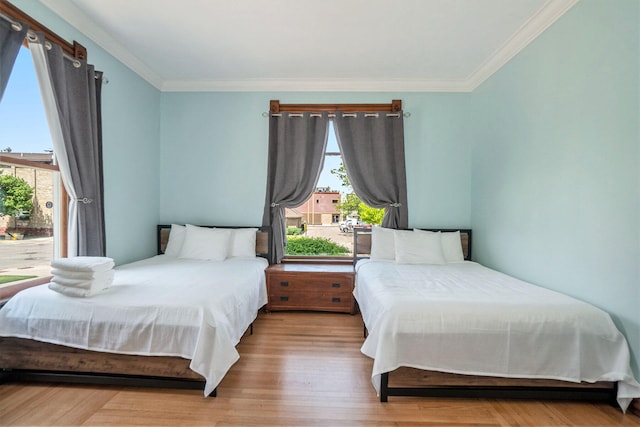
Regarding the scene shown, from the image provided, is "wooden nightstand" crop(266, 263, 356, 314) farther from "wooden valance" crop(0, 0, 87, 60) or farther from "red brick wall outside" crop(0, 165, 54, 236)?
"wooden valance" crop(0, 0, 87, 60)

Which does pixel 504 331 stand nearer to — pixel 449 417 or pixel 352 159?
pixel 449 417

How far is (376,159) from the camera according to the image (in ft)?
11.4

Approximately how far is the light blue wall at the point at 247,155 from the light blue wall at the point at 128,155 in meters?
0.23

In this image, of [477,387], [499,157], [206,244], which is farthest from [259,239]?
[499,157]

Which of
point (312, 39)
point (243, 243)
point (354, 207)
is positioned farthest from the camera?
point (354, 207)

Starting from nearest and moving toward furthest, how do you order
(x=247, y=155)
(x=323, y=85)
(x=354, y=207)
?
(x=323, y=85) < (x=247, y=155) < (x=354, y=207)

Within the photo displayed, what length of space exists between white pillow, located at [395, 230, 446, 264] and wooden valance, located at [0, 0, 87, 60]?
3314mm

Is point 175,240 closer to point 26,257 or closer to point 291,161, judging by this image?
point 26,257

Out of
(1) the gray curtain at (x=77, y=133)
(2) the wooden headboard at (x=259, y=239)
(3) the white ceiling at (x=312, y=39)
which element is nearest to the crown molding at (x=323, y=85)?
(3) the white ceiling at (x=312, y=39)

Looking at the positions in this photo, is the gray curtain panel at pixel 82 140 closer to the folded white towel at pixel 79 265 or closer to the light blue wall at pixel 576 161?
the folded white towel at pixel 79 265

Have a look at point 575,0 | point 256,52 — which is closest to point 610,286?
point 575,0

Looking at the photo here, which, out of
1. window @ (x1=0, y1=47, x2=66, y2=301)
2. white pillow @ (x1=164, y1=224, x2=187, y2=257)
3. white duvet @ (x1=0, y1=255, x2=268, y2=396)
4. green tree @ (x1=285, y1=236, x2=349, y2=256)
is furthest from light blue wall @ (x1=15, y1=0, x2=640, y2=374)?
white duvet @ (x1=0, y1=255, x2=268, y2=396)

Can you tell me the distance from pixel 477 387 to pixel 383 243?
1.66 meters

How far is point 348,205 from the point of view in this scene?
3.74 meters
